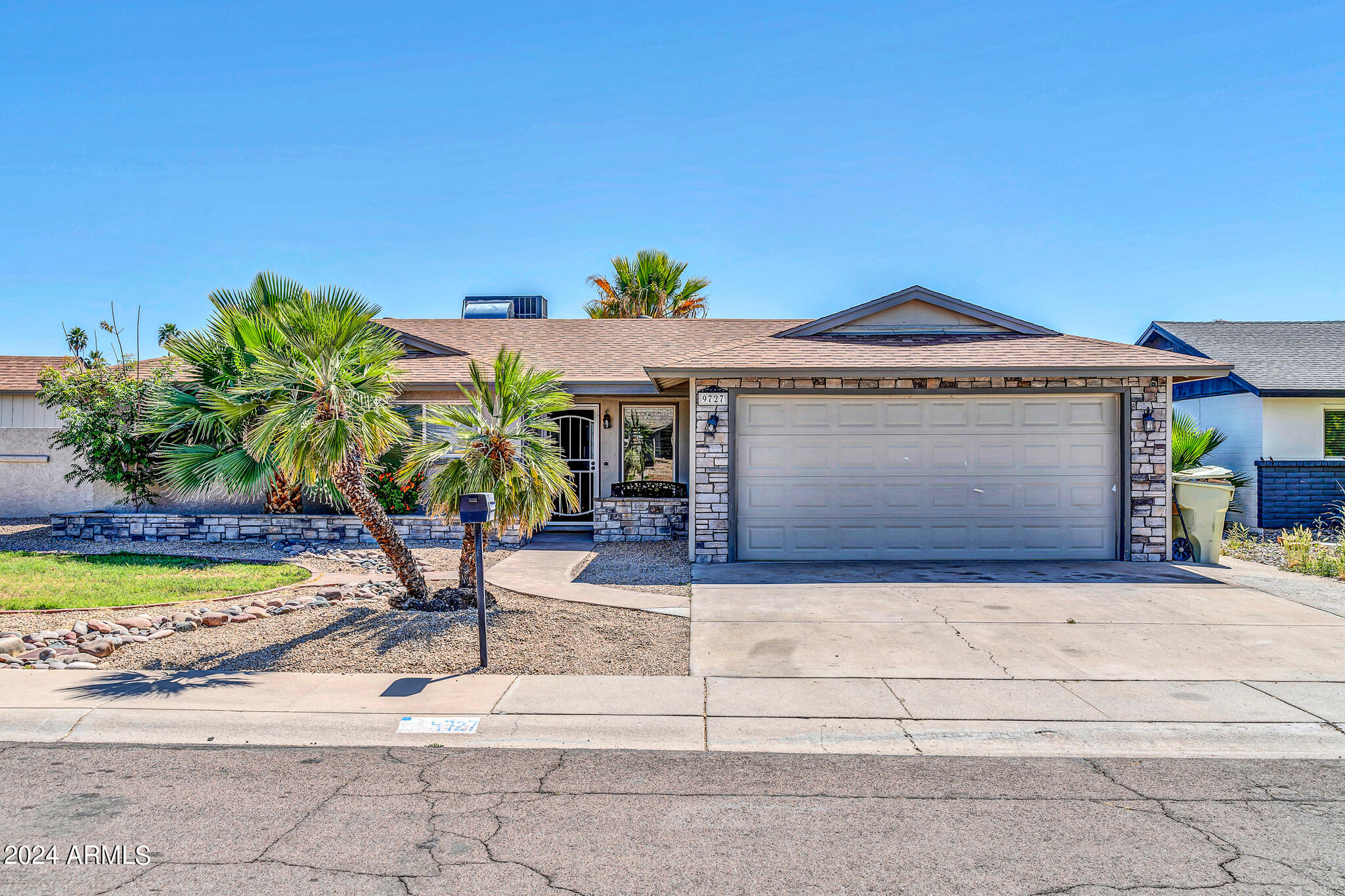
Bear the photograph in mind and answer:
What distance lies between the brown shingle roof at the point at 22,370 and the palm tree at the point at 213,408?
6.32 metres

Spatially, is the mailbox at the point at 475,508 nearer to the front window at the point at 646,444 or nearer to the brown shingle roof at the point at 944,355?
the brown shingle roof at the point at 944,355

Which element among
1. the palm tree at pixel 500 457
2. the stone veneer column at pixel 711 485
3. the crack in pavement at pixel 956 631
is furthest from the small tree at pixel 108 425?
the crack in pavement at pixel 956 631

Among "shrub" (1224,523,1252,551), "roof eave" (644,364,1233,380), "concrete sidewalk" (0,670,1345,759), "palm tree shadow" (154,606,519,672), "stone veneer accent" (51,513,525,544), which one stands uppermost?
"roof eave" (644,364,1233,380)

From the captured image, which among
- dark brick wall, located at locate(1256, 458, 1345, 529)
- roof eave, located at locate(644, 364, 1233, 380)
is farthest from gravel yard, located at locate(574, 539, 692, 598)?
dark brick wall, located at locate(1256, 458, 1345, 529)

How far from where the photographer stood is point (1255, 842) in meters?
3.74

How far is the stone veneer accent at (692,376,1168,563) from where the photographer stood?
36.3ft

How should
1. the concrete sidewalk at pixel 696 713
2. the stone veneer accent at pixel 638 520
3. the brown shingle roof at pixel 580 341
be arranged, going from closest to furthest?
the concrete sidewalk at pixel 696 713
the stone veneer accent at pixel 638 520
the brown shingle roof at pixel 580 341

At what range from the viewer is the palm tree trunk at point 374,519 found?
25.1 ft

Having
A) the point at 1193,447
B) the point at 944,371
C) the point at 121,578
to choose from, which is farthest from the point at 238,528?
the point at 1193,447

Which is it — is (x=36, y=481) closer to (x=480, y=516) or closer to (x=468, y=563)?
(x=468, y=563)

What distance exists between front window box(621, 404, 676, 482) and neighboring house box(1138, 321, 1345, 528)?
11.8 metres

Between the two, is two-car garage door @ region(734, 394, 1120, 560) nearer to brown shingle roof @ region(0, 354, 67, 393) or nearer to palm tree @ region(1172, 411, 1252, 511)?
palm tree @ region(1172, 411, 1252, 511)

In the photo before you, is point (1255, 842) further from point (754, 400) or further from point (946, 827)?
point (754, 400)

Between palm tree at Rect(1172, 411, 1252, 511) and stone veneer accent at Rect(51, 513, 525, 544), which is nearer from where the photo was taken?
stone veneer accent at Rect(51, 513, 525, 544)
